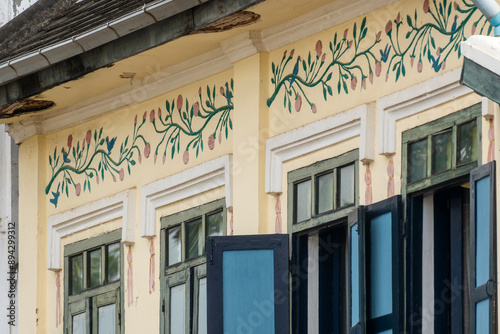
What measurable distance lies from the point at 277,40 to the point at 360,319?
2.34 meters

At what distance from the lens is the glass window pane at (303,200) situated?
12711 millimetres

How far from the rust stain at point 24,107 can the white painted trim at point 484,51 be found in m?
5.36

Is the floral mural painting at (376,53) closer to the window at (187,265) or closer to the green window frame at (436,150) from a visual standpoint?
the green window frame at (436,150)

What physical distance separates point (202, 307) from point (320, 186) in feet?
4.98

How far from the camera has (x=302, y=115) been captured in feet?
42.1

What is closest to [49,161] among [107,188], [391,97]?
[107,188]

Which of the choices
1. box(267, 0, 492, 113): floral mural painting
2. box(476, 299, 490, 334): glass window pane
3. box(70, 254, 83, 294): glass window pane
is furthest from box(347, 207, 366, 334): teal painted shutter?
box(70, 254, 83, 294): glass window pane

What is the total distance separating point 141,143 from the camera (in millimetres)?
14414

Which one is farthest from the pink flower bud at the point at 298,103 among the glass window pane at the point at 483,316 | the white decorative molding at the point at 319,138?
the glass window pane at the point at 483,316

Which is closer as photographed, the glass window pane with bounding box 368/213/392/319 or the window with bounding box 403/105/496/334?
the window with bounding box 403/105/496/334

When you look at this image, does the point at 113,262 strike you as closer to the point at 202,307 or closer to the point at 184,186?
the point at 184,186

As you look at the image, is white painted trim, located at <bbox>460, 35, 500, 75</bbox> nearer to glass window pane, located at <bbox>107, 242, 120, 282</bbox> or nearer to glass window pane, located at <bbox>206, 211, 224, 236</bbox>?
glass window pane, located at <bbox>206, 211, 224, 236</bbox>

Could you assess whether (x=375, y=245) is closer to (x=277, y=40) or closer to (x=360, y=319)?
(x=360, y=319)

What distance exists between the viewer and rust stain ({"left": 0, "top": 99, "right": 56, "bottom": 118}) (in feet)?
48.7
